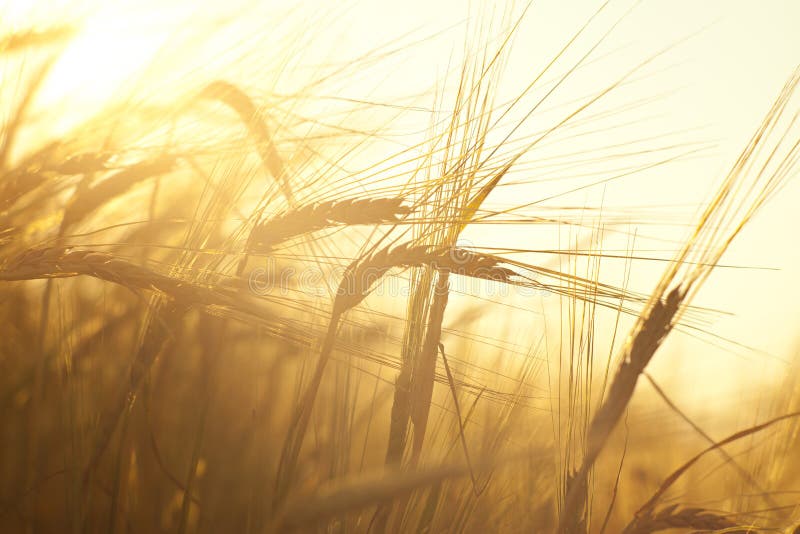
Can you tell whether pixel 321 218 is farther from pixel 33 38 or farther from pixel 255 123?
pixel 33 38

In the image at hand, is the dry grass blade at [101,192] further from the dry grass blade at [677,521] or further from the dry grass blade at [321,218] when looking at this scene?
the dry grass blade at [677,521]

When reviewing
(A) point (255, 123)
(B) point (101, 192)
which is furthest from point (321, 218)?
(B) point (101, 192)

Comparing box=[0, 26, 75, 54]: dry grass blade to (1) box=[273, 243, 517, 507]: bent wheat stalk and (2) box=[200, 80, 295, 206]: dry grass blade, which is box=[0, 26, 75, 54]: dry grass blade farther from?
(1) box=[273, 243, 517, 507]: bent wheat stalk

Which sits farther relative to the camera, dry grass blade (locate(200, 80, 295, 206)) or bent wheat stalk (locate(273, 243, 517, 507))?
dry grass blade (locate(200, 80, 295, 206))

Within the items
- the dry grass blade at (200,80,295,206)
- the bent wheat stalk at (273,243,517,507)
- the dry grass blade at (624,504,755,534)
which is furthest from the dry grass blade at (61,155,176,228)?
the dry grass blade at (624,504,755,534)

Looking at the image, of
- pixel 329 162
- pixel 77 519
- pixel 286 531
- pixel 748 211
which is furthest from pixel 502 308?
pixel 286 531

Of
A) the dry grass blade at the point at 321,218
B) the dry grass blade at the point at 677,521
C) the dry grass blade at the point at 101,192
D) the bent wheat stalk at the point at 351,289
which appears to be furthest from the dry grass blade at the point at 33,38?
the dry grass blade at the point at 677,521

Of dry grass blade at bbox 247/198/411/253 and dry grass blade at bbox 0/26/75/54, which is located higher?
dry grass blade at bbox 0/26/75/54

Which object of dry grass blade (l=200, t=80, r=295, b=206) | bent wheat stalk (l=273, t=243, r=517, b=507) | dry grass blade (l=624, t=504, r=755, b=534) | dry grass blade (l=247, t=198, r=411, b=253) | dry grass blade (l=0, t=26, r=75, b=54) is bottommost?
dry grass blade (l=624, t=504, r=755, b=534)

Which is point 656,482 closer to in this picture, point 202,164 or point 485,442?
point 485,442

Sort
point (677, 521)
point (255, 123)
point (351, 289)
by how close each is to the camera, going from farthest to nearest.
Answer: point (255, 123) → point (351, 289) → point (677, 521)

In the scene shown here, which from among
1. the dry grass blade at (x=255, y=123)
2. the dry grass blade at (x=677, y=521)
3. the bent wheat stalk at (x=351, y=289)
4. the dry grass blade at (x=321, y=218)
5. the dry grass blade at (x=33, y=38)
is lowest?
the dry grass blade at (x=677, y=521)

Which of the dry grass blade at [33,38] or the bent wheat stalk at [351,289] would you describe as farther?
the dry grass blade at [33,38]

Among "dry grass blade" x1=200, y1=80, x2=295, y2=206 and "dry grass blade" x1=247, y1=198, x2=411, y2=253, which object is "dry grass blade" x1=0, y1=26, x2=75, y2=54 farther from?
"dry grass blade" x1=247, y1=198, x2=411, y2=253
